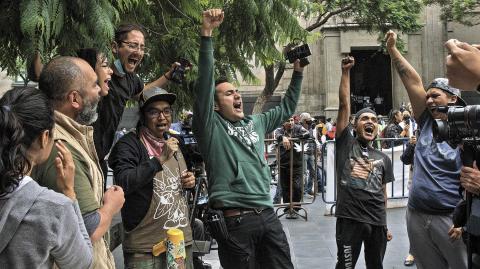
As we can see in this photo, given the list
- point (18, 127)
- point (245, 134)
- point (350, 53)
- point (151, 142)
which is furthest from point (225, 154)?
point (350, 53)

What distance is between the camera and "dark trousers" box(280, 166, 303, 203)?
1083 centimetres

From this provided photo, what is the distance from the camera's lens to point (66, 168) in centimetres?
257

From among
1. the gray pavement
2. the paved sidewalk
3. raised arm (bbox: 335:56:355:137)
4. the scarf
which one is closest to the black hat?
the scarf

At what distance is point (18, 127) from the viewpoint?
223 cm

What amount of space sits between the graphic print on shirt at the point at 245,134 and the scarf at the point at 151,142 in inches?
21.9

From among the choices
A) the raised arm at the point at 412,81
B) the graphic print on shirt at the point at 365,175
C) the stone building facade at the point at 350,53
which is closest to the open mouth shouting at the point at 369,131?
the graphic print on shirt at the point at 365,175

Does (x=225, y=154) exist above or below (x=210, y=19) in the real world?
below

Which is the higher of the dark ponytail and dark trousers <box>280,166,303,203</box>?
the dark ponytail

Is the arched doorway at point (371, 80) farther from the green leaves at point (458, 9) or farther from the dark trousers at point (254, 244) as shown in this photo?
the dark trousers at point (254, 244)

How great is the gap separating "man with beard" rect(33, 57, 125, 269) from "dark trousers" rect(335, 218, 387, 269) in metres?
2.78

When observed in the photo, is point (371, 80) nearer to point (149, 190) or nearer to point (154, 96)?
point (154, 96)

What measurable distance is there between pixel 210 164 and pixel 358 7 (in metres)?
17.9

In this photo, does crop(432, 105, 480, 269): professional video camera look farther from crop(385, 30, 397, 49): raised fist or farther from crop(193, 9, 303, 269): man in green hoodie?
crop(193, 9, 303, 269): man in green hoodie

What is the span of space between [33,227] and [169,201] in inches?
78.5
